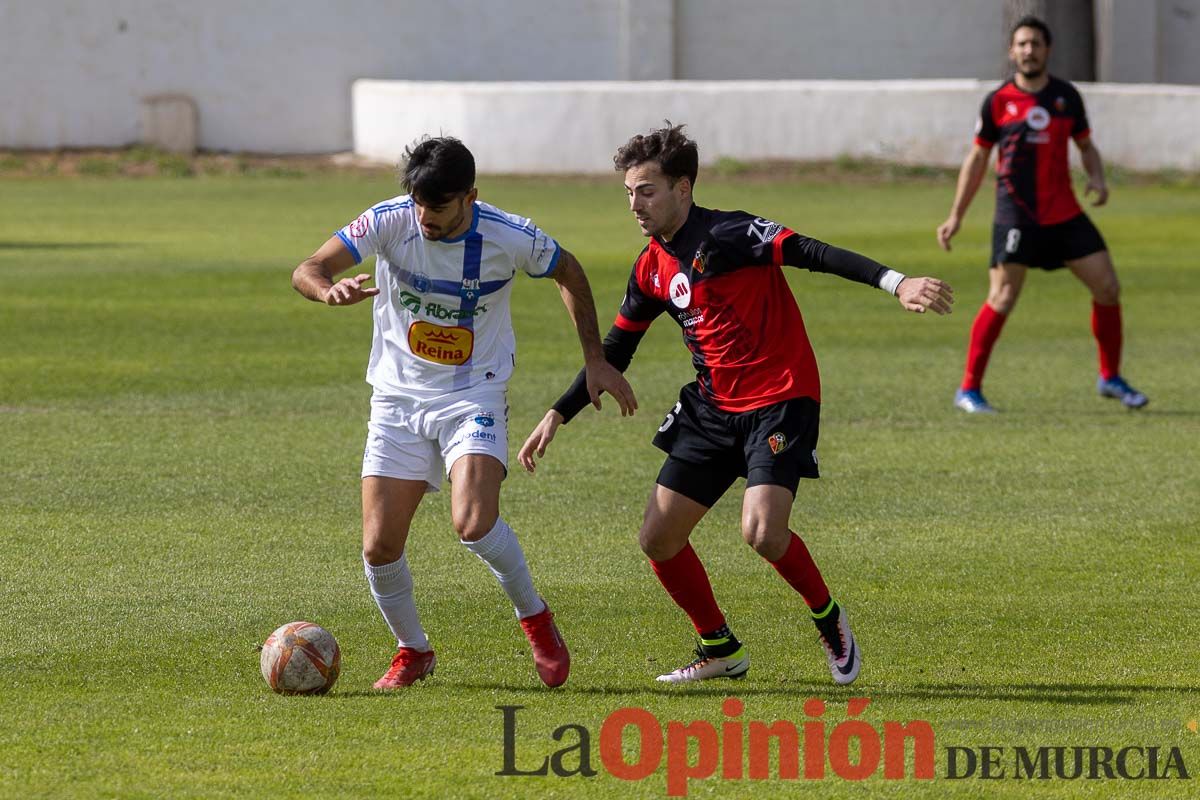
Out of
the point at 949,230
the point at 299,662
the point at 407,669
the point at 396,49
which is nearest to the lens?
the point at 299,662

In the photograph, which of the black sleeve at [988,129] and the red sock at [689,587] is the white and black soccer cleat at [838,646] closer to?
the red sock at [689,587]

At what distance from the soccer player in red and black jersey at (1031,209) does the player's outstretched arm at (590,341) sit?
19.1 feet

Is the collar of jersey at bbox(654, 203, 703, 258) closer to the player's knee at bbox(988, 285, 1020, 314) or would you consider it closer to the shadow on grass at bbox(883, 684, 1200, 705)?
the shadow on grass at bbox(883, 684, 1200, 705)

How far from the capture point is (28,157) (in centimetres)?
3381

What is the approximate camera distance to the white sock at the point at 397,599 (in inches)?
234

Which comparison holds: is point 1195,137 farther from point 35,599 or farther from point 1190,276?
point 35,599

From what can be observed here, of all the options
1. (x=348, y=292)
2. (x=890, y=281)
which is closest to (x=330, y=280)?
(x=348, y=292)

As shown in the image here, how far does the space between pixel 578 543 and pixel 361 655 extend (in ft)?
6.36

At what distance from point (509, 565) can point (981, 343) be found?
637 centimetres

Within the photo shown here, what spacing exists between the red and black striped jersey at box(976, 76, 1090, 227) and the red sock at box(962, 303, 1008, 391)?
2.02 feet

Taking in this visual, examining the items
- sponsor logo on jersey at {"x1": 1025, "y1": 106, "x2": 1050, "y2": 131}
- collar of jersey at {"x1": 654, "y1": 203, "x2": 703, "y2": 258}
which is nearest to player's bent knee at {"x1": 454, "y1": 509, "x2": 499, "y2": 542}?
collar of jersey at {"x1": 654, "y1": 203, "x2": 703, "y2": 258}

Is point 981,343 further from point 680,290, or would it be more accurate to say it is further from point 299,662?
point 299,662

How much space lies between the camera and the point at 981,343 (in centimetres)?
1157

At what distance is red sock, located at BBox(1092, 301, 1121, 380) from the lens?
11.7 metres
